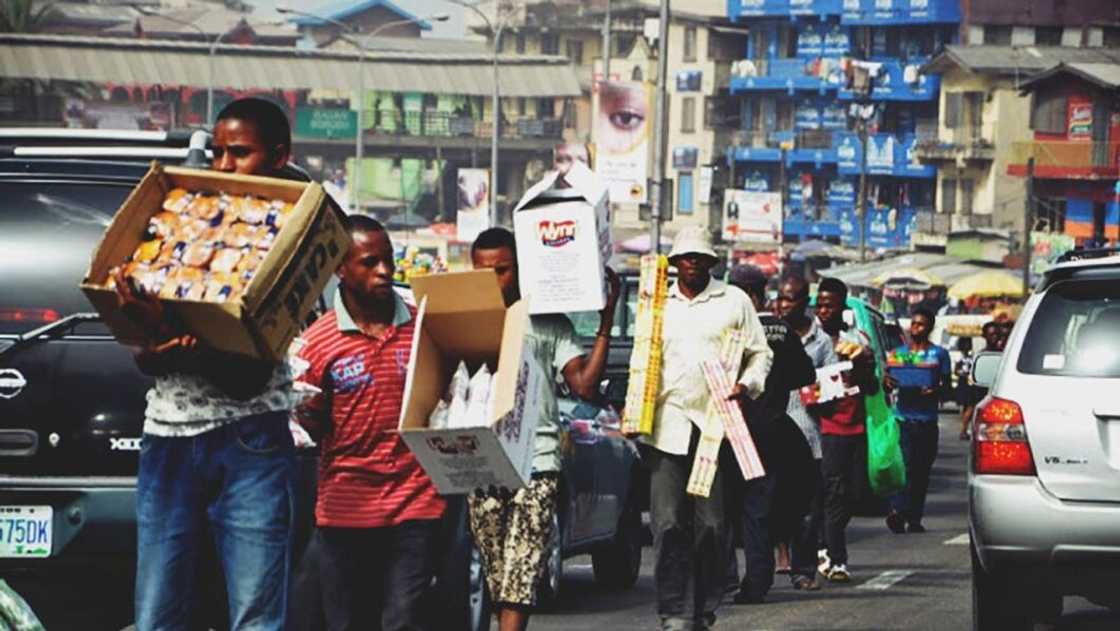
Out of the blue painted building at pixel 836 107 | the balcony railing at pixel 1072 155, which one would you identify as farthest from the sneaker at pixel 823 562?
the blue painted building at pixel 836 107

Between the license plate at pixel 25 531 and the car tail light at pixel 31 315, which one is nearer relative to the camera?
the license plate at pixel 25 531

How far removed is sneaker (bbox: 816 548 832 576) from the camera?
51.8 ft

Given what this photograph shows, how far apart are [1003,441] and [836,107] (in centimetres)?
11219

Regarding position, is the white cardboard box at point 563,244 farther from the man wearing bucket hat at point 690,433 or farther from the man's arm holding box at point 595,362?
the man wearing bucket hat at point 690,433

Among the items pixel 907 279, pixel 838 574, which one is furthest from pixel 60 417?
pixel 907 279

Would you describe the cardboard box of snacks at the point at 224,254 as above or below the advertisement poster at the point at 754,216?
above

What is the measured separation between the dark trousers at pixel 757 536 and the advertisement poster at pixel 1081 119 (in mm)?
79480

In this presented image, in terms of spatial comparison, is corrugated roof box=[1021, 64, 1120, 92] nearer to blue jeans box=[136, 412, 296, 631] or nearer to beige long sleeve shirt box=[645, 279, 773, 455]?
beige long sleeve shirt box=[645, 279, 773, 455]

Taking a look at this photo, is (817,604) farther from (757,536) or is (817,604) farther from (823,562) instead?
(823,562)

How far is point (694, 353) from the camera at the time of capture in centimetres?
1134

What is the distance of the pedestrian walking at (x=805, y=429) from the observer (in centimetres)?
1518

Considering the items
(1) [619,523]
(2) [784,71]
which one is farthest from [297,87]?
(1) [619,523]

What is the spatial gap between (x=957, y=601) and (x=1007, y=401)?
3620mm

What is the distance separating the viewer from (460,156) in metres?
144
